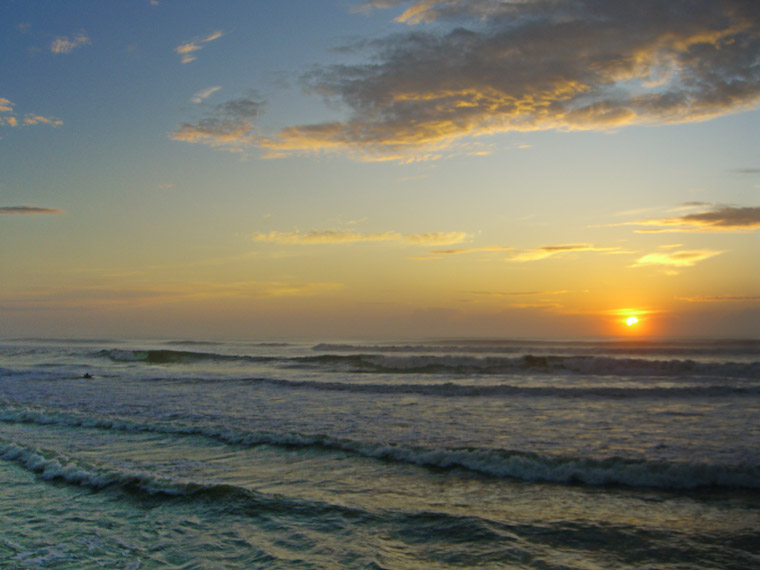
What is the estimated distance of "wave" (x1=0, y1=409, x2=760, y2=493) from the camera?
9336 millimetres

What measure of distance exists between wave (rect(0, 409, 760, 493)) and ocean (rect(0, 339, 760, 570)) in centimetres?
4

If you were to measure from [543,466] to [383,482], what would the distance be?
3.01 meters

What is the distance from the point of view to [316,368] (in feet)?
121

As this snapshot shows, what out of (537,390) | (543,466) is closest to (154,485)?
(543,466)

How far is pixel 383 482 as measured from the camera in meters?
9.56

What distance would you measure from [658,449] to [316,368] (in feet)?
90.3

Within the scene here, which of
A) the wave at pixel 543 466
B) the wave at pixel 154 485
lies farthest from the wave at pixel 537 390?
the wave at pixel 154 485

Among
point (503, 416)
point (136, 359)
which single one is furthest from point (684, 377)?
point (136, 359)

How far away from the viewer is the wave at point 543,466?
9336 mm

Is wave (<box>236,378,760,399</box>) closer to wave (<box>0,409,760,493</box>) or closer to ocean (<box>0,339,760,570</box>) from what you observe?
ocean (<box>0,339,760,570</box>)

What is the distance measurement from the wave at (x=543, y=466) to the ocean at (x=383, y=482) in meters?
0.04

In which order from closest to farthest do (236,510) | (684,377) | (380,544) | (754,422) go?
(380,544), (236,510), (754,422), (684,377)

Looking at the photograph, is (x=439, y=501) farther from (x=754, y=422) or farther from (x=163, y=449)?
(x=754, y=422)

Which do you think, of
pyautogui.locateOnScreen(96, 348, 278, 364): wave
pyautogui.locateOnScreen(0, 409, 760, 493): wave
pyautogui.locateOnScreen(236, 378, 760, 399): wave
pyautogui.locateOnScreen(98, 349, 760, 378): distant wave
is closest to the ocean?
pyautogui.locateOnScreen(0, 409, 760, 493): wave
